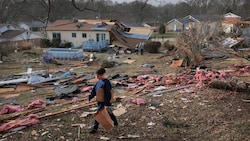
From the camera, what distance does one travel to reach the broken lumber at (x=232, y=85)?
8748mm

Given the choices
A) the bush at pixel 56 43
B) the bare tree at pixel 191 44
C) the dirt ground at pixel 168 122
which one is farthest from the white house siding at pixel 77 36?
the dirt ground at pixel 168 122

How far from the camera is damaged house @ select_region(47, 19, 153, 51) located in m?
34.9

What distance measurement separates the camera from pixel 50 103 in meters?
10.1

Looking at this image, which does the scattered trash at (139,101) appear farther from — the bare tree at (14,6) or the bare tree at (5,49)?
the bare tree at (5,49)

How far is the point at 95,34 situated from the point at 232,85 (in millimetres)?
28105

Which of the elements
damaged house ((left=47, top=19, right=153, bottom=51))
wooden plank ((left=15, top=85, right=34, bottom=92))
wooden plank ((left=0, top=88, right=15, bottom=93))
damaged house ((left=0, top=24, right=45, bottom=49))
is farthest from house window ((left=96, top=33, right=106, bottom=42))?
wooden plank ((left=0, top=88, right=15, bottom=93))

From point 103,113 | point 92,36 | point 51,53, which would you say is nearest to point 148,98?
point 103,113

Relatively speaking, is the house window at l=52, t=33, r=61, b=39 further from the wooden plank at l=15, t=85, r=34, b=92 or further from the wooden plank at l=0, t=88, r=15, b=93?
the wooden plank at l=0, t=88, r=15, b=93

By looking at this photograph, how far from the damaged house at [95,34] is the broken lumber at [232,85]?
24205 mm

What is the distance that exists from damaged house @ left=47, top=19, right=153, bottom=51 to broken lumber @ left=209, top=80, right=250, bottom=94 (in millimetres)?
24205

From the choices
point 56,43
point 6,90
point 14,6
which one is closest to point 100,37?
point 56,43

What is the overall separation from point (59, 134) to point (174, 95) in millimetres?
4473

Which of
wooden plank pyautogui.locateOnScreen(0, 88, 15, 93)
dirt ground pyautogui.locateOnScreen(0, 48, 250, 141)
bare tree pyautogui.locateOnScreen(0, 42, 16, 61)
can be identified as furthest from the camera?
bare tree pyautogui.locateOnScreen(0, 42, 16, 61)

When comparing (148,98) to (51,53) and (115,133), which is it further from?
(51,53)
